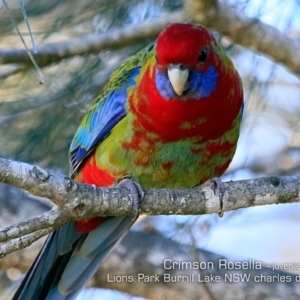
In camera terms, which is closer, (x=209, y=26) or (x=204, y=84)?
(x=204, y=84)

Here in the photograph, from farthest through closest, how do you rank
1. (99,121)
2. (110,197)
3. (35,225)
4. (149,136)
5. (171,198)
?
(99,121) → (149,136) → (171,198) → (110,197) → (35,225)

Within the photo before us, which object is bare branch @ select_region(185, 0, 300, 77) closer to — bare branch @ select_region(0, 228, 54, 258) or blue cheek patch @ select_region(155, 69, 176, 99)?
blue cheek patch @ select_region(155, 69, 176, 99)

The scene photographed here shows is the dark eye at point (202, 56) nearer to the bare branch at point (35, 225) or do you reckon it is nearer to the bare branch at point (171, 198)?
the bare branch at point (171, 198)

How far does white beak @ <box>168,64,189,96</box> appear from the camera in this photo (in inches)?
86.4

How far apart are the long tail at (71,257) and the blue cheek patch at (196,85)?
605mm

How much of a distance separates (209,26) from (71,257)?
A: 106 cm

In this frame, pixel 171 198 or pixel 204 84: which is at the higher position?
pixel 204 84

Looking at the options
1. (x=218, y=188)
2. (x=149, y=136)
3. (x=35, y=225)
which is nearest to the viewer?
(x=35, y=225)

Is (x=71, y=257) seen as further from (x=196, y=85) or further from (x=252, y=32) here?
(x=252, y=32)

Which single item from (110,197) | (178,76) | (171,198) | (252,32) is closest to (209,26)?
(252,32)

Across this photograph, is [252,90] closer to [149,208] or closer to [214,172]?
[214,172]

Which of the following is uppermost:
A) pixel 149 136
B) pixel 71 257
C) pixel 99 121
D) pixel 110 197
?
pixel 110 197

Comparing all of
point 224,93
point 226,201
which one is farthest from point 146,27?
point 226,201

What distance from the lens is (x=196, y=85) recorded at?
2287mm
